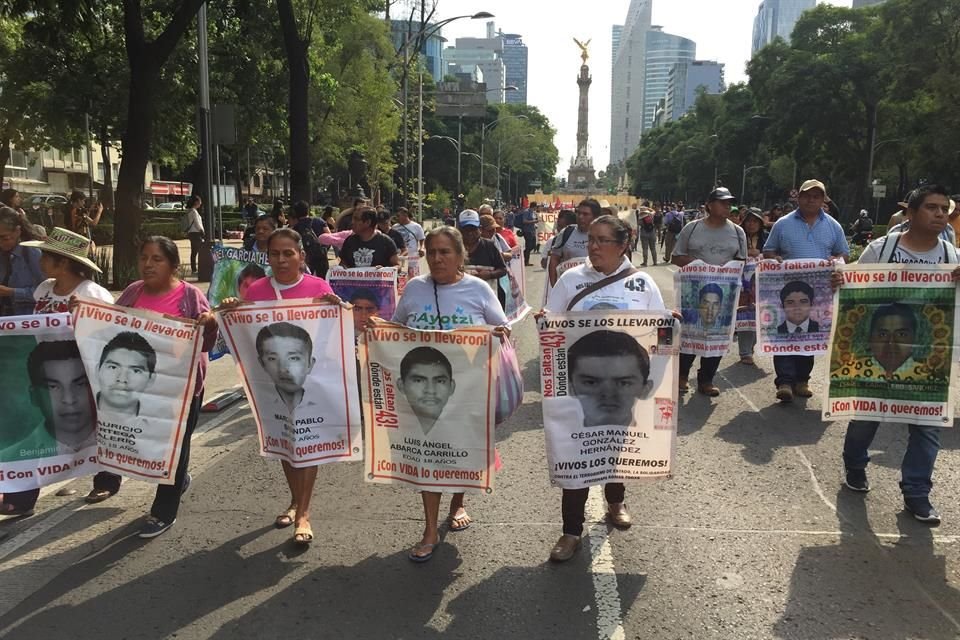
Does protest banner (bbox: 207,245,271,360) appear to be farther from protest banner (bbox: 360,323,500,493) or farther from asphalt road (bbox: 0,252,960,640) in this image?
protest banner (bbox: 360,323,500,493)

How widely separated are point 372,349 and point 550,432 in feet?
3.35

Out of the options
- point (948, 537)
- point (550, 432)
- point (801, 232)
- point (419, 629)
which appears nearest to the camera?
point (419, 629)

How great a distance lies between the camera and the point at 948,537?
→ 15.0 feet

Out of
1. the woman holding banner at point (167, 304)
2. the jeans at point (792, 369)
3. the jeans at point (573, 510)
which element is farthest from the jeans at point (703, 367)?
the woman holding banner at point (167, 304)

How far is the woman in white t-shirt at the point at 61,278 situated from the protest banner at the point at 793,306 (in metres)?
5.18

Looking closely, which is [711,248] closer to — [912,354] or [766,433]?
[766,433]

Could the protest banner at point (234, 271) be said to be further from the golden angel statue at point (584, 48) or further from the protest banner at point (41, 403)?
the golden angel statue at point (584, 48)

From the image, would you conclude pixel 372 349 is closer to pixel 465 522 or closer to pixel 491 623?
pixel 465 522

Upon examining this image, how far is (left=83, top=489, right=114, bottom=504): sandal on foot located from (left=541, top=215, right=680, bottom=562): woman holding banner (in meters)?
2.92

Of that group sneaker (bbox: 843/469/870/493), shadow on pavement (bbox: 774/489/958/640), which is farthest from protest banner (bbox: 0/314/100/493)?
sneaker (bbox: 843/469/870/493)

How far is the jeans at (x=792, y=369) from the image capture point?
A: 7863 mm

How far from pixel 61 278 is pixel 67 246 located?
0.19 metres

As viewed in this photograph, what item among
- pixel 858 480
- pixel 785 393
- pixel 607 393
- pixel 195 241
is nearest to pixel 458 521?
pixel 607 393

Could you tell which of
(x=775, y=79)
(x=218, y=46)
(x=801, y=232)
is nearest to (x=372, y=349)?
(x=801, y=232)
